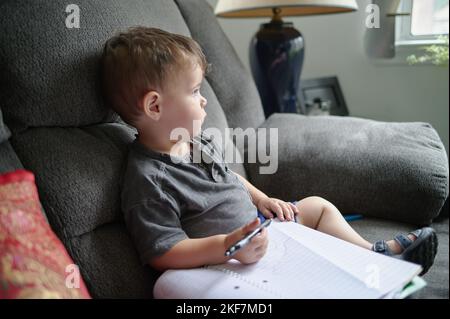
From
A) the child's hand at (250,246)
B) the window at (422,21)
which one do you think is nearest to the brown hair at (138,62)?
Result: the child's hand at (250,246)

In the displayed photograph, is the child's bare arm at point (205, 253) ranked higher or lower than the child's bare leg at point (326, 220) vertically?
higher

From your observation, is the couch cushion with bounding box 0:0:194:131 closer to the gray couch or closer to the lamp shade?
the gray couch

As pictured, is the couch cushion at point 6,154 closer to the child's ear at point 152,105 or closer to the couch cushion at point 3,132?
the couch cushion at point 3,132

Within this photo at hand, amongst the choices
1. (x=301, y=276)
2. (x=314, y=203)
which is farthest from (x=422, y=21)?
(x=301, y=276)

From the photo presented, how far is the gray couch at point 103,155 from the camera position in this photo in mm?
752

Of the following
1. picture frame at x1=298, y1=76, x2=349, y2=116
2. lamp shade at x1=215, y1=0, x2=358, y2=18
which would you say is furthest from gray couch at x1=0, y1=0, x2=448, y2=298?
picture frame at x1=298, y1=76, x2=349, y2=116

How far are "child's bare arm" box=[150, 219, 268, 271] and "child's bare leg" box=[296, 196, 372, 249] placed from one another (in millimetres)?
221

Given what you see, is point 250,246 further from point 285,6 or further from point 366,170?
point 285,6

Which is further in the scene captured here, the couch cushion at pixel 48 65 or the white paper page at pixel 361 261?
the couch cushion at pixel 48 65

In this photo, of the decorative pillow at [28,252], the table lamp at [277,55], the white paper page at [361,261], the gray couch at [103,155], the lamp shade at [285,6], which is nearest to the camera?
the decorative pillow at [28,252]

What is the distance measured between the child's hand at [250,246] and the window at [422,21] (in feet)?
4.20

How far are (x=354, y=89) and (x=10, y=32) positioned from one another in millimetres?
1496

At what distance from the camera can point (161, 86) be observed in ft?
2.61

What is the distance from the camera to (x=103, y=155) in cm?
81
